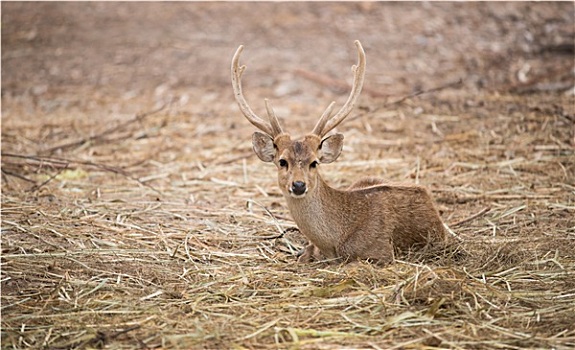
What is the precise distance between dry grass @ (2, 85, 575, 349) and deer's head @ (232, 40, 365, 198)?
672 millimetres

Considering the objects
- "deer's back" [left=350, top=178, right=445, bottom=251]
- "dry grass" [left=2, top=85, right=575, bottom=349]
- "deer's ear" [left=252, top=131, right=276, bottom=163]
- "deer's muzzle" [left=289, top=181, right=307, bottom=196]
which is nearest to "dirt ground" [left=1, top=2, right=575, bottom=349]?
"dry grass" [left=2, top=85, right=575, bottom=349]

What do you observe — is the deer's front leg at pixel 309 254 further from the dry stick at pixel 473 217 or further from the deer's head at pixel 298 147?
the dry stick at pixel 473 217

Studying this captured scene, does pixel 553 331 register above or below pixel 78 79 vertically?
above

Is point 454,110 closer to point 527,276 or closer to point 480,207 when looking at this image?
point 480,207

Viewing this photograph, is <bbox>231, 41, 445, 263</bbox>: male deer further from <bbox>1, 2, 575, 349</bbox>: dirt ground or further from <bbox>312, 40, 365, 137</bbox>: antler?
<bbox>1, 2, 575, 349</bbox>: dirt ground

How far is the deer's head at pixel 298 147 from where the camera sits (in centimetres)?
593

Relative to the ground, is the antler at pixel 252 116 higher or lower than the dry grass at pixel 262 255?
higher

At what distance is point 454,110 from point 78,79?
642 centimetres

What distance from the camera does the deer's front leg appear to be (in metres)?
6.30

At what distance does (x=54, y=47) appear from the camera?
14789mm

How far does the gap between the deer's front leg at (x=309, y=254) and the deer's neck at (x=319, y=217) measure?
0.32ft

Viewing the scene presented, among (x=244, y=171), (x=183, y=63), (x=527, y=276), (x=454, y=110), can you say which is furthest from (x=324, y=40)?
(x=527, y=276)

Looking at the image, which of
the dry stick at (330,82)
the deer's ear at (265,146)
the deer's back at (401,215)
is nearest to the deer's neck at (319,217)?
the deer's back at (401,215)

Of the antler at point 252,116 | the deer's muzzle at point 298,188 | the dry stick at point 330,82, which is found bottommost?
the dry stick at point 330,82
